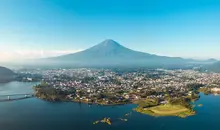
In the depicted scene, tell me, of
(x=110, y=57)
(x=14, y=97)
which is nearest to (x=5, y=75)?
(x=14, y=97)

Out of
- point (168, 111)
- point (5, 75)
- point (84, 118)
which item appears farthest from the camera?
point (5, 75)

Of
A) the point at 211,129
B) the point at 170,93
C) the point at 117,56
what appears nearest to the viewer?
the point at 211,129

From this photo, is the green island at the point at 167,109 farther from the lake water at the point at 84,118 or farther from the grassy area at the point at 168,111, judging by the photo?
the lake water at the point at 84,118

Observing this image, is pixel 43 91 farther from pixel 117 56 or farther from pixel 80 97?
pixel 117 56

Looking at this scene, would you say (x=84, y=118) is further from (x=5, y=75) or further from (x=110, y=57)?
(x=110, y=57)

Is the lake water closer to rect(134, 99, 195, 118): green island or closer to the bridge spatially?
rect(134, 99, 195, 118): green island

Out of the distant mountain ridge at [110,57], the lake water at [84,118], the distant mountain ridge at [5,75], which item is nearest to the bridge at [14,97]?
the lake water at [84,118]

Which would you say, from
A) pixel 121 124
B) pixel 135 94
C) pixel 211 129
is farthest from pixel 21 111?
pixel 211 129
